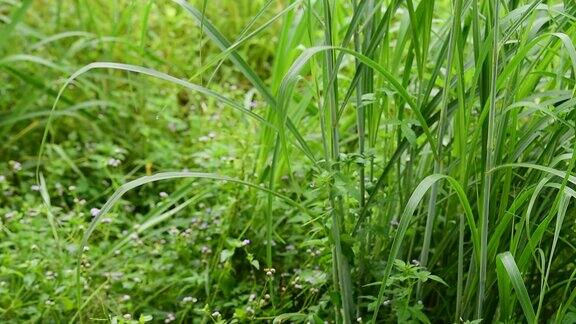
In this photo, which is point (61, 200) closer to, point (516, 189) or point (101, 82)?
point (101, 82)

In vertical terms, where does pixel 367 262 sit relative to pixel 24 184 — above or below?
above

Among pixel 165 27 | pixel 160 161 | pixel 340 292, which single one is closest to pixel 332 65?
pixel 340 292

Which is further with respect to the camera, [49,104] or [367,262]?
[49,104]

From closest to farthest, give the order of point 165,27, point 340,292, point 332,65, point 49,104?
point 332,65, point 340,292, point 49,104, point 165,27

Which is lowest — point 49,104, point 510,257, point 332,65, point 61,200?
point 61,200

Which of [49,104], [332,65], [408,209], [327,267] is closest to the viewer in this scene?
[408,209]

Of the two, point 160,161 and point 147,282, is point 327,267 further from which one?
point 160,161
